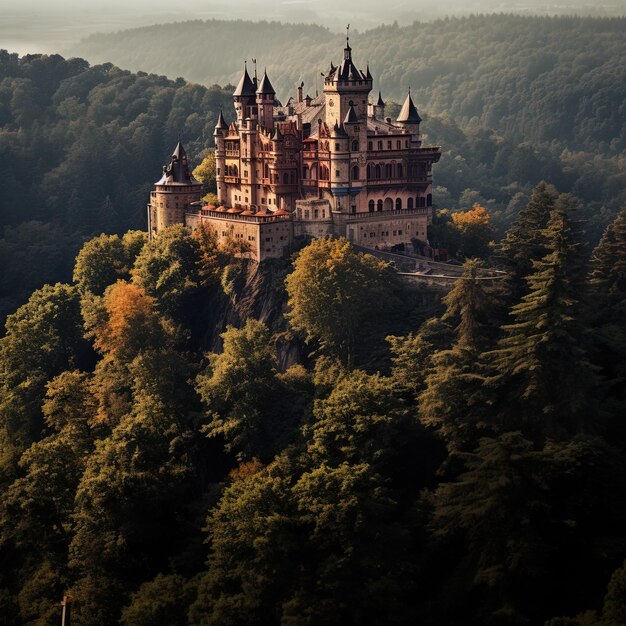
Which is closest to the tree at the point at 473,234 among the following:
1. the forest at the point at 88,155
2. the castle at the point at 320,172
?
the castle at the point at 320,172

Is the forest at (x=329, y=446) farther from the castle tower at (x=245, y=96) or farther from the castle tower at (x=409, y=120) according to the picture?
the castle tower at (x=409, y=120)

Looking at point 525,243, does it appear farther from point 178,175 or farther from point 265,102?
point 178,175

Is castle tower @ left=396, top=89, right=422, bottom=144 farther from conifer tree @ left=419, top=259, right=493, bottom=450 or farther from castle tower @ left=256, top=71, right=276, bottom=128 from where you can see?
conifer tree @ left=419, top=259, right=493, bottom=450

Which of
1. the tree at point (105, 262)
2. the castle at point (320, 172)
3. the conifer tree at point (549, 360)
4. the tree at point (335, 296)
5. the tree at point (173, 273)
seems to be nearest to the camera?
the conifer tree at point (549, 360)

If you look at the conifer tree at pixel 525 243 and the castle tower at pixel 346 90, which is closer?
the conifer tree at pixel 525 243

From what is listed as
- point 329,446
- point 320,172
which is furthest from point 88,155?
point 329,446

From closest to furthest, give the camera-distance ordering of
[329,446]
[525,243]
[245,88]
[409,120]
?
[329,446]
[525,243]
[409,120]
[245,88]

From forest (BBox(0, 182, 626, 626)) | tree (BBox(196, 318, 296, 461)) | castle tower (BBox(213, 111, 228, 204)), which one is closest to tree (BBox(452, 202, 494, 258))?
forest (BBox(0, 182, 626, 626))
